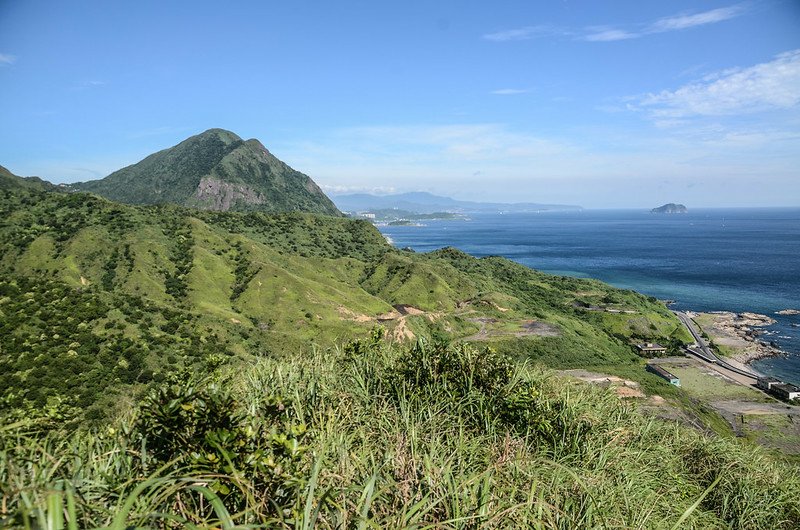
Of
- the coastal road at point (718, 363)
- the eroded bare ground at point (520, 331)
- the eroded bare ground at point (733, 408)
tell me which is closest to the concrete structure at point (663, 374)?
the eroded bare ground at point (733, 408)

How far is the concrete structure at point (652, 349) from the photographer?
76.8 m

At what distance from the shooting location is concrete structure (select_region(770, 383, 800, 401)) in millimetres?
54312

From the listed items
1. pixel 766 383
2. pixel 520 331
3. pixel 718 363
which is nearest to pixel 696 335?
pixel 718 363

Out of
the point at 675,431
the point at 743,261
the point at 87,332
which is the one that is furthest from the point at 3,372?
the point at 743,261

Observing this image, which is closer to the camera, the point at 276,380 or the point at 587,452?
the point at 587,452

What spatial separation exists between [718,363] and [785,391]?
15.1 meters

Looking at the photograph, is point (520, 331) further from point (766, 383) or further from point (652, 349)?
point (766, 383)

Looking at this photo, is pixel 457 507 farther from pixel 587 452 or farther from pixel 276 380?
pixel 276 380

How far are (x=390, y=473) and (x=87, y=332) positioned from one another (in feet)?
150

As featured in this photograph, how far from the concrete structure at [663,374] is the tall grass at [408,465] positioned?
51131 millimetres

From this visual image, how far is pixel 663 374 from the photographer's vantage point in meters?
65.0

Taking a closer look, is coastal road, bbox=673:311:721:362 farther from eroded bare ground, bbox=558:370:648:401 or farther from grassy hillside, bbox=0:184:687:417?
eroded bare ground, bbox=558:370:648:401

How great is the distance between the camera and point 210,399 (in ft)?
20.7

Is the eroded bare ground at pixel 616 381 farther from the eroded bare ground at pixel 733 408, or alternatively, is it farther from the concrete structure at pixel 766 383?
the concrete structure at pixel 766 383
